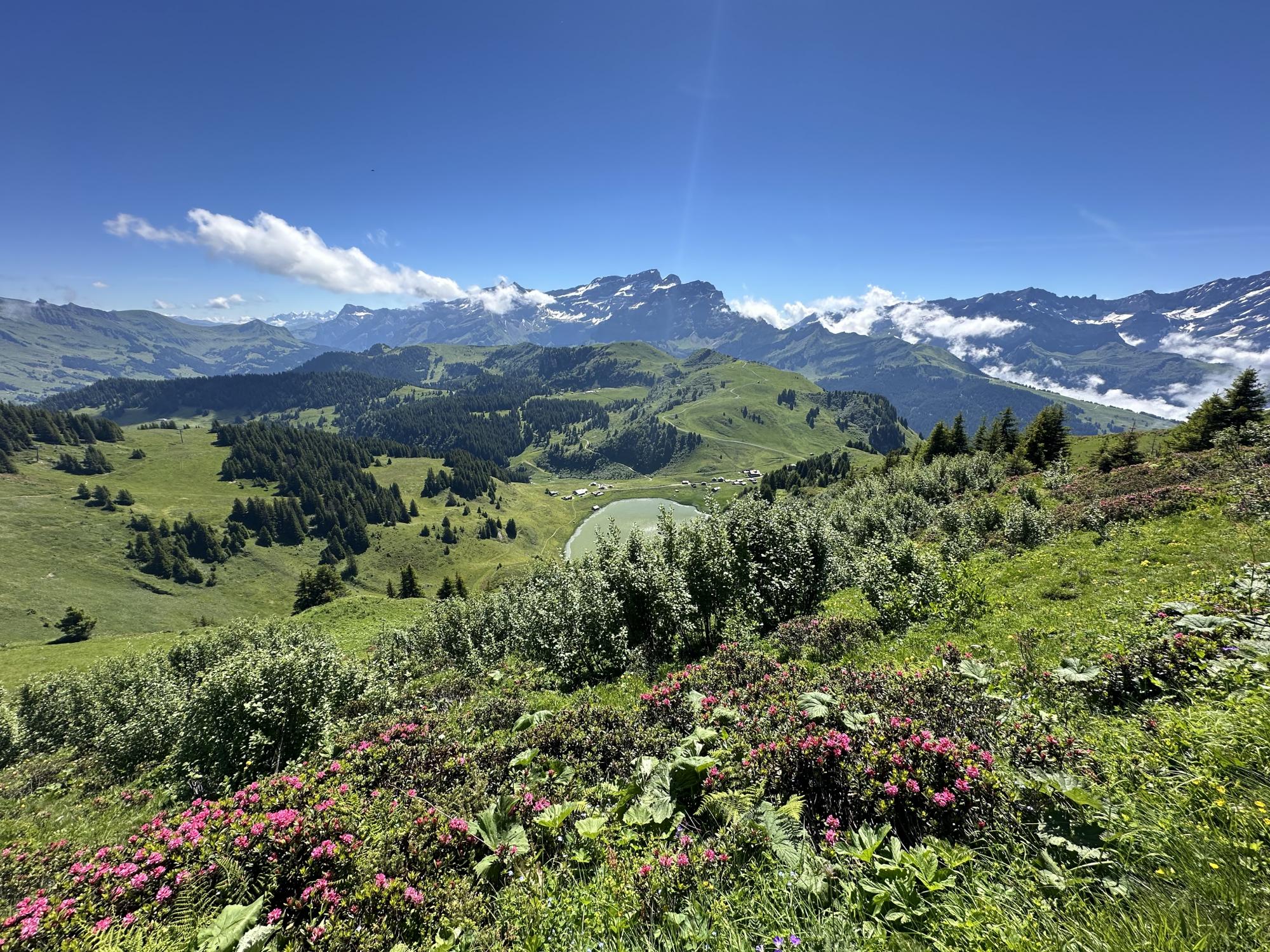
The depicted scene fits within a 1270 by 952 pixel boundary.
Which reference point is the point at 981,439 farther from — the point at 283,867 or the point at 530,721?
the point at 283,867

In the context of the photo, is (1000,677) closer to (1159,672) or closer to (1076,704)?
(1076,704)

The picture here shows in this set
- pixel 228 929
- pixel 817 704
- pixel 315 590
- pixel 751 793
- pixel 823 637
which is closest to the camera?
pixel 228 929

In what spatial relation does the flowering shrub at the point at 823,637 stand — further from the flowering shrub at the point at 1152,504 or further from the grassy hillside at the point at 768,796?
the flowering shrub at the point at 1152,504

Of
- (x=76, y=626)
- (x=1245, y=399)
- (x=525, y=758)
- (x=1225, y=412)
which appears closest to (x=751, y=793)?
(x=525, y=758)

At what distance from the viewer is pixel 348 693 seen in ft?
60.5

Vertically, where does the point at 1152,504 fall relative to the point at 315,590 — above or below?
above

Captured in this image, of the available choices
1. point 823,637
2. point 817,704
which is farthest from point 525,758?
point 823,637

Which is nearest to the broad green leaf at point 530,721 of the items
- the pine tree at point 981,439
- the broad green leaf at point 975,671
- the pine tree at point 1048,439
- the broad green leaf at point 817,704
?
the broad green leaf at point 817,704

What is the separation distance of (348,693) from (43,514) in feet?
899

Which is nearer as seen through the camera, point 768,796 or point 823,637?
Answer: point 768,796

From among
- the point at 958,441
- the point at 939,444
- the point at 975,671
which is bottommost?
the point at 939,444

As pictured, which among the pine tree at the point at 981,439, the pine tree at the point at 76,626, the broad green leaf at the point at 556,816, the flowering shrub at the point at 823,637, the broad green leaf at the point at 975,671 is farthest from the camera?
the pine tree at the point at 981,439

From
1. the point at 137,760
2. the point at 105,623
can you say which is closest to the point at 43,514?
the point at 105,623

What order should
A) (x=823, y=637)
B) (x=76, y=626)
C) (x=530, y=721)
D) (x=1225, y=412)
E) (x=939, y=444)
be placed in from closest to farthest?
1. (x=530, y=721)
2. (x=823, y=637)
3. (x=1225, y=412)
4. (x=76, y=626)
5. (x=939, y=444)
